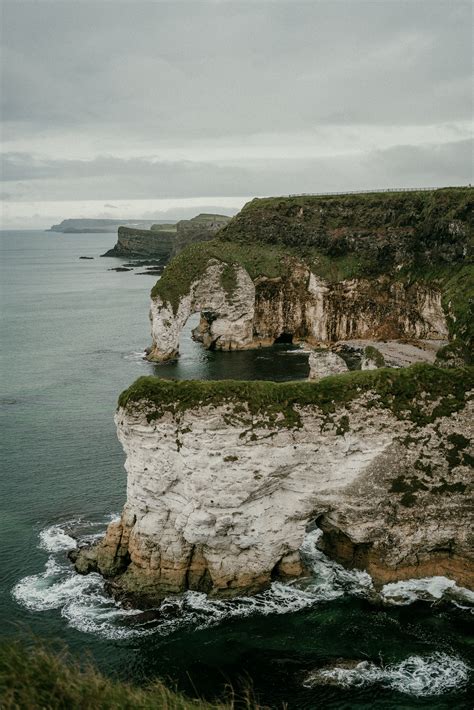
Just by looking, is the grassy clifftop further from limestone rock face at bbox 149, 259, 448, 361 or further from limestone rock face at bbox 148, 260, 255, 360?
limestone rock face at bbox 148, 260, 255, 360

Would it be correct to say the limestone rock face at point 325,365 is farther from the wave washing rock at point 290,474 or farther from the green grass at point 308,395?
the green grass at point 308,395

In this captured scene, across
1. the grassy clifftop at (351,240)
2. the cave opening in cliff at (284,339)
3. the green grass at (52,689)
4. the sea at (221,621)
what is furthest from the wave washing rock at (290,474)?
the cave opening in cliff at (284,339)

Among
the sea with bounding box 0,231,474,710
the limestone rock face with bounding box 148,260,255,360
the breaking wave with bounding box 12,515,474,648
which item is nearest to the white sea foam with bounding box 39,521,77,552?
the sea with bounding box 0,231,474,710

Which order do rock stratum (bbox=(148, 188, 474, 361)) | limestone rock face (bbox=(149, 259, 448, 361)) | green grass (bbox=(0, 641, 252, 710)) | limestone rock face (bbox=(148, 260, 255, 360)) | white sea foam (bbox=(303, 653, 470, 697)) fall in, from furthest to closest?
limestone rock face (bbox=(148, 260, 255, 360)) → limestone rock face (bbox=(149, 259, 448, 361)) → rock stratum (bbox=(148, 188, 474, 361)) → white sea foam (bbox=(303, 653, 470, 697)) → green grass (bbox=(0, 641, 252, 710))

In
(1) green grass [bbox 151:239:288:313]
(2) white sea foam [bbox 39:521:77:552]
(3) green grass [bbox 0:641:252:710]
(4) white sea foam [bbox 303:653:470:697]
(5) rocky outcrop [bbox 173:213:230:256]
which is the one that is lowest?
(4) white sea foam [bbox 303:653:470:697]

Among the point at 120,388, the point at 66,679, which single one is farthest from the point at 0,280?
the point at 66,679

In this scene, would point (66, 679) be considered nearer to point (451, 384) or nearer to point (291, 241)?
point (451, 384)
